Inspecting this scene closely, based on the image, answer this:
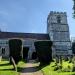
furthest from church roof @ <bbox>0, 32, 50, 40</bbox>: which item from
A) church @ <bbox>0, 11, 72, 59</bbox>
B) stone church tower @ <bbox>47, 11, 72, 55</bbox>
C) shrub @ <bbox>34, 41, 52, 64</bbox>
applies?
shrub @ <bbox>34, 41, 52, 64</bbox>

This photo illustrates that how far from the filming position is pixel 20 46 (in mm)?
36500

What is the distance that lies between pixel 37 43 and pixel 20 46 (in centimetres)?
309

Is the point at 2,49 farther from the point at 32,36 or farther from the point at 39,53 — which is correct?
the point at 39,53

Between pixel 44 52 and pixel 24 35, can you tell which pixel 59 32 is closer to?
pixel 24 35

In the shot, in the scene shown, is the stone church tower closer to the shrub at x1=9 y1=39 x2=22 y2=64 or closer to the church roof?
the church roof

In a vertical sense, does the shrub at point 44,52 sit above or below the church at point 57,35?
below

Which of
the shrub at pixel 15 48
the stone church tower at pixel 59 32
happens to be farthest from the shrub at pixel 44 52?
the stone church tower at pixel 59 32

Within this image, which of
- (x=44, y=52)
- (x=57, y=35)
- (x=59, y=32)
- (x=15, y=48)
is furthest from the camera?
(x=59, y=32)

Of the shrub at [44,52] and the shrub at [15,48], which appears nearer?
the shrub at [44,52]

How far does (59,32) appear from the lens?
7819 centimetres

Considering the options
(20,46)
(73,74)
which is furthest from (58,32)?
(73,74)

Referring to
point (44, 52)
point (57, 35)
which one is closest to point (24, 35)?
point (57, 35)

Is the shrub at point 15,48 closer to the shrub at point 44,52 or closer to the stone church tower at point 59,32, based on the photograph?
the shrub at point 44,52

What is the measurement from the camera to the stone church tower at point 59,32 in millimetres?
76750
